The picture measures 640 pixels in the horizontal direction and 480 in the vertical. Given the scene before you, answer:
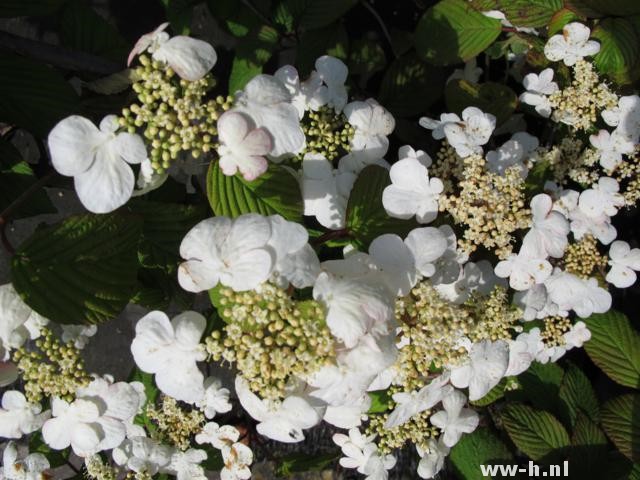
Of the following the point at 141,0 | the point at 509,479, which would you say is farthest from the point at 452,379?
the point at 141,0

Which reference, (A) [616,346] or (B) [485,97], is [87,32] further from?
(A) [616,346]

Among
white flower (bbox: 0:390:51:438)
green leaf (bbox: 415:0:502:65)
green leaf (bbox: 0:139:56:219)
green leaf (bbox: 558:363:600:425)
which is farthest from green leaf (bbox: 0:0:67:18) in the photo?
green leaf (bbox: 558:363:600:425)

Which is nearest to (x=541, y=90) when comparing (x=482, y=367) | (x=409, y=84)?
(x=409, y=84)

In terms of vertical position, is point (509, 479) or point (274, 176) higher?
point (274, 176)

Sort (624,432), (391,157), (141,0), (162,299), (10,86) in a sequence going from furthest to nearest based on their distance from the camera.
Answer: (141,0) < (391,157) < (624,432) < (162,299) < (10,86)

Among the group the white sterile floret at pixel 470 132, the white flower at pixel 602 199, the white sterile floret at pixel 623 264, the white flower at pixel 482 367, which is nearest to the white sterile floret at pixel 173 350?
the white flower at pixel 482 367

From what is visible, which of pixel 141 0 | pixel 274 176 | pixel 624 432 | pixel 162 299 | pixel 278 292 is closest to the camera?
pixel 278 292

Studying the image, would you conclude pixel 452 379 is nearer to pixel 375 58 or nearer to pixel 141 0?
pixel 375 58

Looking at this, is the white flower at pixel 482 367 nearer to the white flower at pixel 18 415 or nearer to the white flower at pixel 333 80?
the white flower at pixel 333 80
